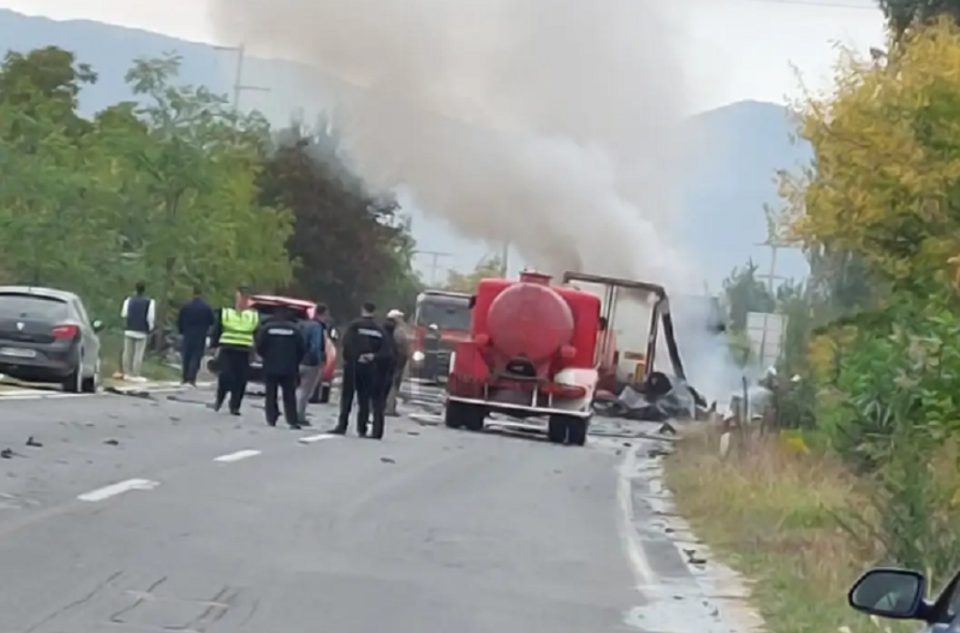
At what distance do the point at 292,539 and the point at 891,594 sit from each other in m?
9.87

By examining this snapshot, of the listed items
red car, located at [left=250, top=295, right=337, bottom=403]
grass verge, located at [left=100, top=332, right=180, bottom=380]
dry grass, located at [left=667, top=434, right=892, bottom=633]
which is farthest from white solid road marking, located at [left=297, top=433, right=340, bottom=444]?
grass verge, located at [left=100, top=332, right=180, bottom=380]

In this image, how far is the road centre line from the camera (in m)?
23.1

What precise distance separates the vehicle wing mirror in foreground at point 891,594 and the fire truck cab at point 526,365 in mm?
31537

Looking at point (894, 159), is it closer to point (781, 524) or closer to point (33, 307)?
point (33, 307)

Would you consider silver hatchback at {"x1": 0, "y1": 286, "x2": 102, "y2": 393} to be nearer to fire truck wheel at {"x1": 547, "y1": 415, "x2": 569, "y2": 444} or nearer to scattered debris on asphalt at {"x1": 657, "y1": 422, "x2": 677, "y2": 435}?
fire truck wheel at {"x1": 547, "y1": 415, "x2": 569, "y2": 444}

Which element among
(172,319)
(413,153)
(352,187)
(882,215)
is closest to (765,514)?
(882,215)

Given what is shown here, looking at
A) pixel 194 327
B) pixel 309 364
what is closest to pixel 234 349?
pixel 309 364

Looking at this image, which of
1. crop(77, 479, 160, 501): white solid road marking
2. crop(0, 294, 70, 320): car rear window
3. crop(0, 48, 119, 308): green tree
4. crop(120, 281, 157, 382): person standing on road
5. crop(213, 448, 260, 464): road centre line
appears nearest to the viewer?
crop(77, 479, 160, 501): white solid road marking

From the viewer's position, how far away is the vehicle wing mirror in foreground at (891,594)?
6.32 m

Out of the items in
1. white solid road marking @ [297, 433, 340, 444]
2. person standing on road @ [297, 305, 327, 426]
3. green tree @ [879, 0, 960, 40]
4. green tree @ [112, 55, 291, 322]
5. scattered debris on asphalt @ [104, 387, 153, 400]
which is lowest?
scattered debris on asphalt @ [104, 387, 153, 400]

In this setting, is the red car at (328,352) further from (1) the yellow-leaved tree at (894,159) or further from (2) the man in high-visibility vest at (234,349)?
(1) the yellow-leaved tree at (894,159)

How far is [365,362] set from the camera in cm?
3045

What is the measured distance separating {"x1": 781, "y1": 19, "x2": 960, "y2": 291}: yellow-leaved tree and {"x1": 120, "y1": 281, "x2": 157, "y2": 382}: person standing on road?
13.0 metres

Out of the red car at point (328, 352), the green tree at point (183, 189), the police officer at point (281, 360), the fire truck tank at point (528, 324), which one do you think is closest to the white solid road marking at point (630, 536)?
the police officer at point (281, 360)
